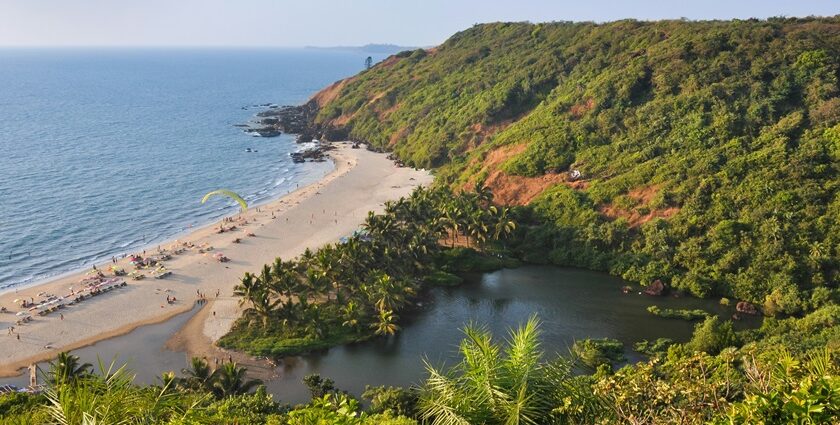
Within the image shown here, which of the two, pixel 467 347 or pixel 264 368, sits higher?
pixel 467 347

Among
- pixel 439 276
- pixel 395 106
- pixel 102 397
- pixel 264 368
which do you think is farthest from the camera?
pixel 395 106

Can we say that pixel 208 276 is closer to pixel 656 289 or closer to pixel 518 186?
pixel 518 186

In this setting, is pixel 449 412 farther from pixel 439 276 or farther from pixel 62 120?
pixel 62 120

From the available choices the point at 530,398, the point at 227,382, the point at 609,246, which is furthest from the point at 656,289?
the point at 530,398

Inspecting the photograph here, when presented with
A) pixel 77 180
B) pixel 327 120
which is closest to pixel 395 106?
pixel 327 120

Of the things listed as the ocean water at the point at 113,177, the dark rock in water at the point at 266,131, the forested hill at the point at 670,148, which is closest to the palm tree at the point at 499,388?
the forested hill at the point at 670,148

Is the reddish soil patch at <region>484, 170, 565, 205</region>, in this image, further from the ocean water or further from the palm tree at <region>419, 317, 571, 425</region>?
the palm tree at <region>419, 317, 571, 425</region>

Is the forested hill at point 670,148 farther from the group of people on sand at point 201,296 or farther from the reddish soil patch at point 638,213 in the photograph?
the group of people on sand at point 201,296
